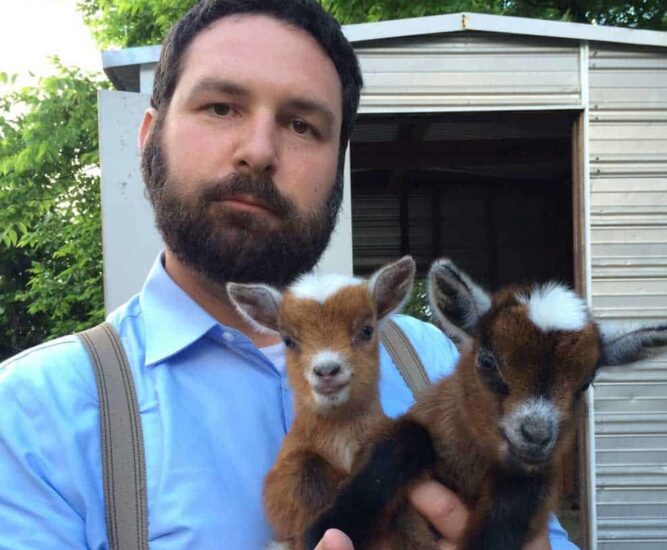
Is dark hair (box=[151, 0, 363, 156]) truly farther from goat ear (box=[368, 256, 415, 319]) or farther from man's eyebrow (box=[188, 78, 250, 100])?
goat ear (box=[368, 256, 415, 319])

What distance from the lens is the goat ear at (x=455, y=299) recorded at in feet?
8.29

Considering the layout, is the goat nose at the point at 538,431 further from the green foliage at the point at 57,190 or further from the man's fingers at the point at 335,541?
the green foliage at the point at 57,190

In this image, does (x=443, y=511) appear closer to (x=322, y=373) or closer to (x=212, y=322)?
(x=322, y=373)

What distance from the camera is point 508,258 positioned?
638 inches

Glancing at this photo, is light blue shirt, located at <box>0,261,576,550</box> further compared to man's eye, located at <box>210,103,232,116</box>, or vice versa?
man's eye, located at <box>210,103,232,116</box>

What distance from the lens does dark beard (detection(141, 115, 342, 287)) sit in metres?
2.84

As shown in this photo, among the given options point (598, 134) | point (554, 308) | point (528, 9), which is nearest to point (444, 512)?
point (554, 308)

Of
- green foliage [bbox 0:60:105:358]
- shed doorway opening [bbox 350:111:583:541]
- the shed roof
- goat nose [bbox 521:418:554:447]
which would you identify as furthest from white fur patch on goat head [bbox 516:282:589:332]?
shed doorway opening [bbox 350:111:583:541]

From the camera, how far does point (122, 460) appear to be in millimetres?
2357

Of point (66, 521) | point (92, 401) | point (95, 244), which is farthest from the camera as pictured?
point (95, 244)

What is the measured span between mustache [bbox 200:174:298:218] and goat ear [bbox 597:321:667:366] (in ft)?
4.06

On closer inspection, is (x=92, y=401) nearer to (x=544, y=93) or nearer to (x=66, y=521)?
(x=66, y=521)

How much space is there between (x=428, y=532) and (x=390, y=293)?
88cm

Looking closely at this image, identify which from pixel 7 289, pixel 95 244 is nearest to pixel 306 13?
pixel 95 244
